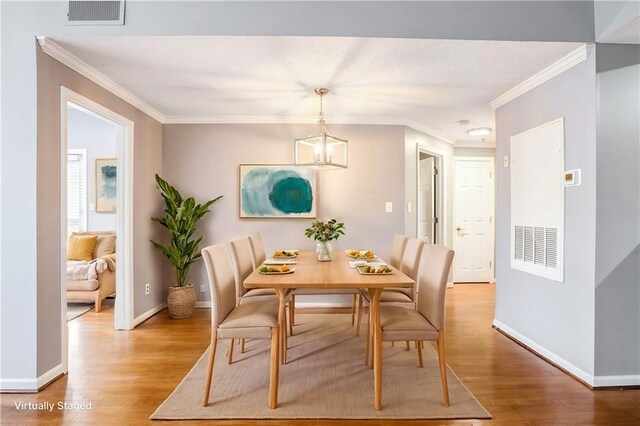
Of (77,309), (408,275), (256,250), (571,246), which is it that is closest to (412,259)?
(408,275)

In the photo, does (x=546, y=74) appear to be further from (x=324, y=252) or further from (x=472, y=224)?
(x=472, y=224)

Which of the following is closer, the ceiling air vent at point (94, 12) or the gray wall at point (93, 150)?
the ceiling air vent at point (94, 12)

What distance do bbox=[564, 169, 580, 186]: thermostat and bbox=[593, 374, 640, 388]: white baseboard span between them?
1333 mm

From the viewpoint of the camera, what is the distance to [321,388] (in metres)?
2.39

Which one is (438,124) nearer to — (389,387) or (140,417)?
(389,387)

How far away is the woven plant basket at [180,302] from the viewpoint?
3.96 metres

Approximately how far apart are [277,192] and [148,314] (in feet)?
6.48

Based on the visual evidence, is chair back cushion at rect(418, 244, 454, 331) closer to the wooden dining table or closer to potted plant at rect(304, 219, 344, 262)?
the wooden dining table

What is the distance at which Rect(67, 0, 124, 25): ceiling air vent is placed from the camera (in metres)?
2.41

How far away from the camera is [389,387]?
241 centimetres

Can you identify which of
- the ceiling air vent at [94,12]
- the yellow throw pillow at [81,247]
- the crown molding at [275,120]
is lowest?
the yellow throw pillow at [81,247]

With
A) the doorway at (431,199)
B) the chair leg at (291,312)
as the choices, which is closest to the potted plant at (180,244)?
the chair leg at (291,312)

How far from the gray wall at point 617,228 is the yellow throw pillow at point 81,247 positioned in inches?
212

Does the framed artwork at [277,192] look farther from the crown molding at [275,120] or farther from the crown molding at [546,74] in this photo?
the crown molding at [546,74]
